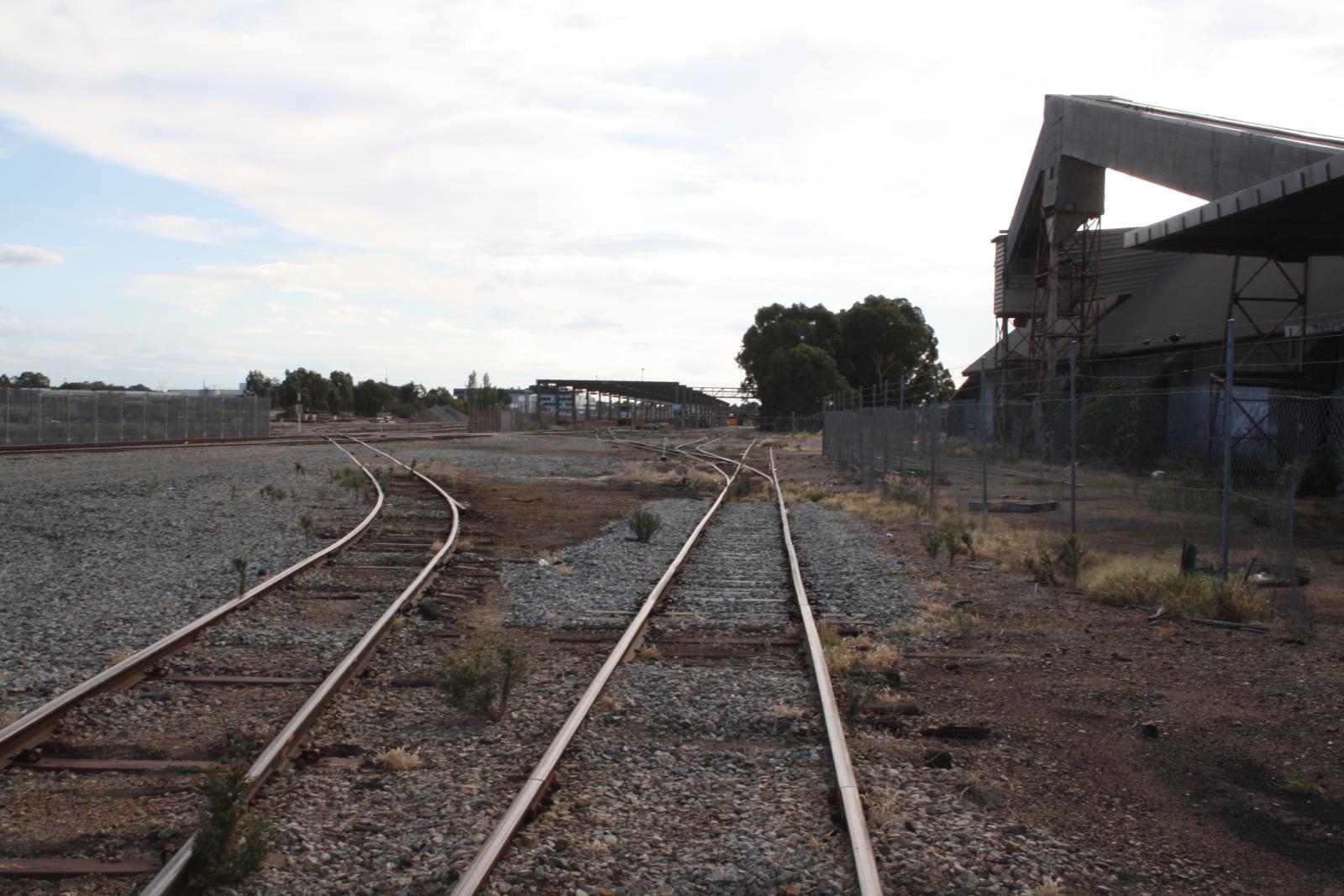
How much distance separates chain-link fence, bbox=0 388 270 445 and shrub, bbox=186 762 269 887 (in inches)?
1655

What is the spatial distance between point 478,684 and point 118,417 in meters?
46.3

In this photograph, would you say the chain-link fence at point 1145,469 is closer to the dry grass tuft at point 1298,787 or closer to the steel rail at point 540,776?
the dry grass tuft at point 1298,787

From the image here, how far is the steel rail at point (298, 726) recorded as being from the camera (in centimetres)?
439

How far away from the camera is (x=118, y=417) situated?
47.5 metres

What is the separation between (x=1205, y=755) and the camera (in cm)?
639

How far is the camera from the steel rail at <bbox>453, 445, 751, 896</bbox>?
4.40m

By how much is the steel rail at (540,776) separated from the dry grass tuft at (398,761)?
0.68 meters

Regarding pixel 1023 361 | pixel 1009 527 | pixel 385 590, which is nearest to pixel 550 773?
pixel 385 590

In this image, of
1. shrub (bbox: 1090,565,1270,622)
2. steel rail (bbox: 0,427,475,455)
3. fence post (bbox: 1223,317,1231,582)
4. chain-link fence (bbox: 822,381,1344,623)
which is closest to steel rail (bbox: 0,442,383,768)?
shrub (bbox: 1090,565,1270,622)

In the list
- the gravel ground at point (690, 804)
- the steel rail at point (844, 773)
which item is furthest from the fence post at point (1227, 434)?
the gravel ground at point (690, 804)

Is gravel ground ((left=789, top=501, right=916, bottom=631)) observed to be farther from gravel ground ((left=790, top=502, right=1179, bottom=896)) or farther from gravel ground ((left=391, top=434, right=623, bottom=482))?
gravel ground ((left=391, top=434, right=623, bottom=482))

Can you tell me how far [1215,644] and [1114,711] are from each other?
8.46 ft

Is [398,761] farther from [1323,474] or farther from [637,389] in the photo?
[637,389]

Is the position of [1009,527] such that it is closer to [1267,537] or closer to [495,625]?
[1267,537]
